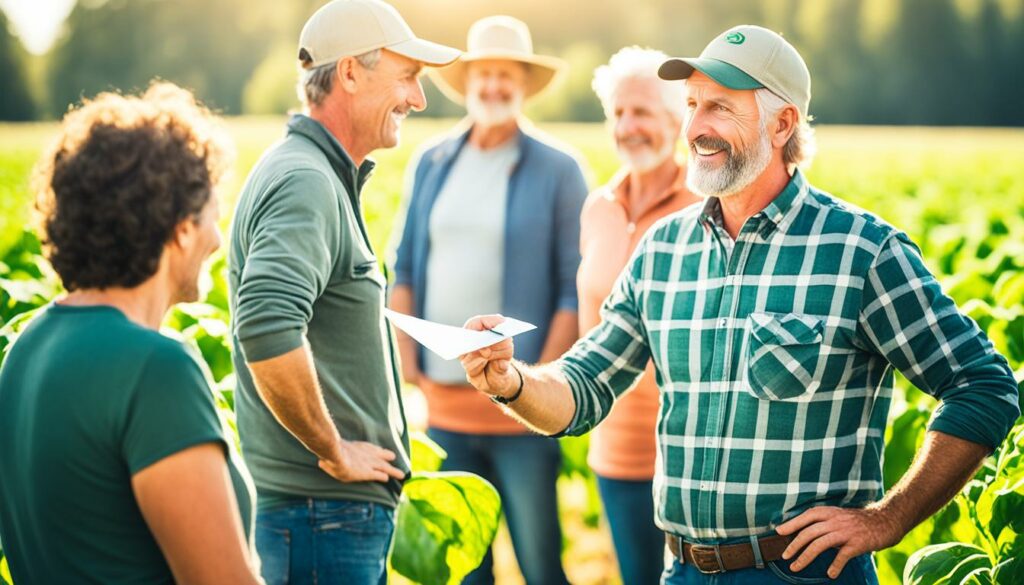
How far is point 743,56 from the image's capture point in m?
2.95

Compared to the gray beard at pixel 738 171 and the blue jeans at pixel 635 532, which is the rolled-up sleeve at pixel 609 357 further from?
the blue jeans at pixel 635 532

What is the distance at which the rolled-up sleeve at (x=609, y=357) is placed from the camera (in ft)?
10.3

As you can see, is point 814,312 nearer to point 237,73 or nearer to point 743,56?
point 743,56

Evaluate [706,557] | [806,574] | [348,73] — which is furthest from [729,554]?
[348,73]

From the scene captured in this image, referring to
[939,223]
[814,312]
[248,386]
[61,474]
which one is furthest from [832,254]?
[939,223]

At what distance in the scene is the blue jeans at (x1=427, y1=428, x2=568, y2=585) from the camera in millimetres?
4680

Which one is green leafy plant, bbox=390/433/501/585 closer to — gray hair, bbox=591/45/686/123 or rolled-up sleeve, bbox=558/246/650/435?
rolled-up sleeve, bbox=558/246/650/435

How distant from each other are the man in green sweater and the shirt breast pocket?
1.01m

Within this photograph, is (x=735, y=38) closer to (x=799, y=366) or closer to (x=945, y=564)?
(x=799, y=366)

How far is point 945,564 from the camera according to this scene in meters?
3.07

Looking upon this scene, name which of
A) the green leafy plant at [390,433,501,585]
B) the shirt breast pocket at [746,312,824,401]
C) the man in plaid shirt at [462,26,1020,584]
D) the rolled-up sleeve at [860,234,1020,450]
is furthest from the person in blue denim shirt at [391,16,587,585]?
the rolled-up sleeve at [860,234,1020,450]

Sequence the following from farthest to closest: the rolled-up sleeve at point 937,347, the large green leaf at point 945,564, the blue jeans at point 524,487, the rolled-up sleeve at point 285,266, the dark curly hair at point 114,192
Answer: the blue jeans at point 524,487
the large green leaf at point 945,564
the rolled-up sleeve at point 285,266
the rolled-up sleeve at point 937,347
the dark curly hair at point 114,192

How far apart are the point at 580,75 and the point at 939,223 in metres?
62.0

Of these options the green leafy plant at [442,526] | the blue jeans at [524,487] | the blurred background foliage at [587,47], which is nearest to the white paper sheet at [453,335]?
the green leafy plant at [442,526]
